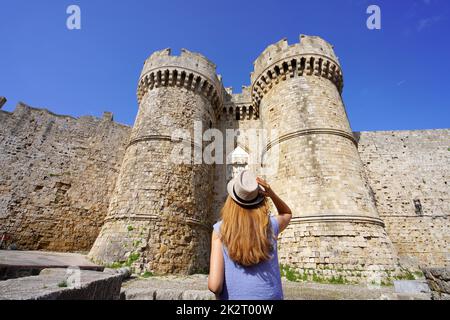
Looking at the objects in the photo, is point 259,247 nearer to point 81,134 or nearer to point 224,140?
point 224,140

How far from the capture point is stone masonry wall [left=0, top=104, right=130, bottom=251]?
839 centimetres

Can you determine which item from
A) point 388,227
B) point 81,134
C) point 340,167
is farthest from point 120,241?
point 388,227

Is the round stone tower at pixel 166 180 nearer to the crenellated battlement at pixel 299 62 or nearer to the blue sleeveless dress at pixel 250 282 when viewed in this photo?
the crenellated battlement at pixel 299 62

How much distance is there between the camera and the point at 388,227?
959 centimetres

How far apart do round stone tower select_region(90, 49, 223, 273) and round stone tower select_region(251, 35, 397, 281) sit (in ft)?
9.03

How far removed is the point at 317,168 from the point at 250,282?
6.58 metres

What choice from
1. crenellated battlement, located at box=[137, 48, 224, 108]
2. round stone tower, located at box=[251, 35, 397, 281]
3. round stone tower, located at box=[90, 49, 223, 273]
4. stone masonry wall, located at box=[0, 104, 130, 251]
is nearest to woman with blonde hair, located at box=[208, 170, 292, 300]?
round stone tower, located at box=[251, 35, 397, 281]

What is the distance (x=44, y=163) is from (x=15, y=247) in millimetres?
3254

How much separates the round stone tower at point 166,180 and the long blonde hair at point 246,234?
6.10 metres

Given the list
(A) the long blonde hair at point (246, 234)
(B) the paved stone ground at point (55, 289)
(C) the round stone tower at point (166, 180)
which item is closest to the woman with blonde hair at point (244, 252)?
(A) the long blonde hair at point (246, 234)

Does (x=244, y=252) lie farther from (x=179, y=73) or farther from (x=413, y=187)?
(x=413, y=187)

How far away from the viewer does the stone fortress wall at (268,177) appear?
658 centimetres

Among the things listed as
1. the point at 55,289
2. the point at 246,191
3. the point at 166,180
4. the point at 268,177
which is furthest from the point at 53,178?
the point at 246,191

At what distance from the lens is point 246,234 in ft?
4.63
